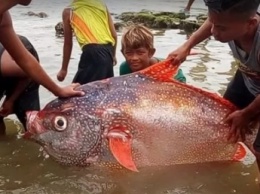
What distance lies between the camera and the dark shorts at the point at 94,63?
5.52 meters

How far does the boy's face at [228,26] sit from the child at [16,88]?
1.83 m

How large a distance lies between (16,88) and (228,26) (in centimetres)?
216

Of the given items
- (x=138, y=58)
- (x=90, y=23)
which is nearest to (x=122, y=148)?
(x=138, y=58)

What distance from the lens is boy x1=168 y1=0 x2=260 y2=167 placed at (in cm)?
347

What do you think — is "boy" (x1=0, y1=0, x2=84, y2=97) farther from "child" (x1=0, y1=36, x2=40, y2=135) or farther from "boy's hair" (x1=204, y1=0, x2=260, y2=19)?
"boy's hair" (x1=204, y1=0, x2=260, y2=19)

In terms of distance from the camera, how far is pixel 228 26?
3531 millimetres

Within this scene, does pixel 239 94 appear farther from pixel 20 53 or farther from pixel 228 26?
pixel 20 53

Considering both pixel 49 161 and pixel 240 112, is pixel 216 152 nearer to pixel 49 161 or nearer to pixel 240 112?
pixel 240 112

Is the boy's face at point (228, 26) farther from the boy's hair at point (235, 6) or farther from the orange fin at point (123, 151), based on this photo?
the orange fin at point (123, 151)

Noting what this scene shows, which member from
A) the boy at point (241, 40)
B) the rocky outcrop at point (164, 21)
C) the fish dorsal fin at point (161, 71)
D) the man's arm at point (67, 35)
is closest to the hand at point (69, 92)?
the fish dorsal fin at point (161, 71)

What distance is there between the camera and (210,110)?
4035 mm

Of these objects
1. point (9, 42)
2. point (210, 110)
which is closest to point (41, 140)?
point (9, 42)

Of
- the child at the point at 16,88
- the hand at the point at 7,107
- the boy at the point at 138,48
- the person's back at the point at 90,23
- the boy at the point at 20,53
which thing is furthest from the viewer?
the person's back at the point at 90,23

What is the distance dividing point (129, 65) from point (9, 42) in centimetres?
140
